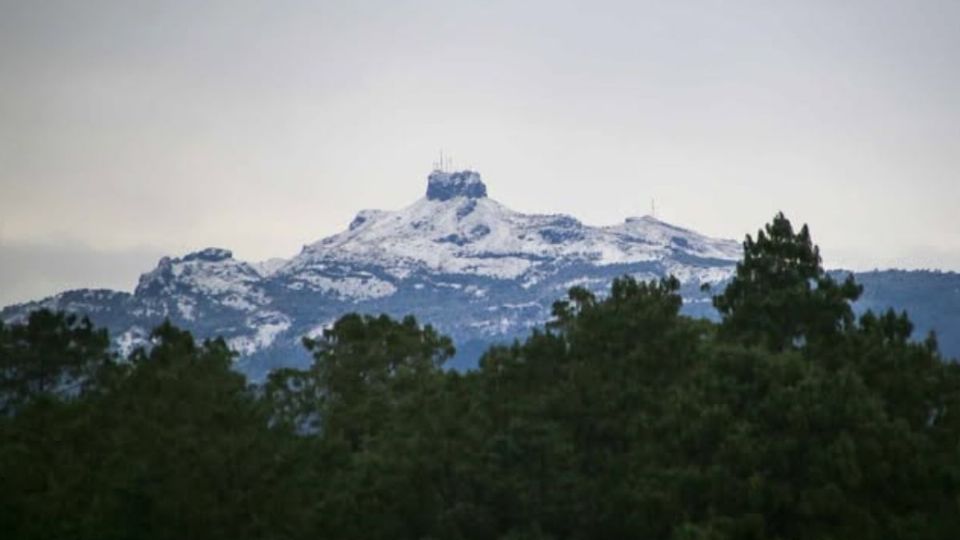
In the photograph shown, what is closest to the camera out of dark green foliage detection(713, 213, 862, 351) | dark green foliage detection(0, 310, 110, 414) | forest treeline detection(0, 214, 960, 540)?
forest treeline detection(0, 214, 960, 540)

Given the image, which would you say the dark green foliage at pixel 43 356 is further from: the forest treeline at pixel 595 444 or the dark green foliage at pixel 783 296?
the dark green foliage at pixel 783 296

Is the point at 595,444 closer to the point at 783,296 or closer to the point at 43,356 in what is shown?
the point at 783,296

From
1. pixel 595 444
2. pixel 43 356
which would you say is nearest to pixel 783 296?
pixel 595 444

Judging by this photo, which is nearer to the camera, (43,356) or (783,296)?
(783,296)

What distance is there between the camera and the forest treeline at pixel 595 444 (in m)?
46.5

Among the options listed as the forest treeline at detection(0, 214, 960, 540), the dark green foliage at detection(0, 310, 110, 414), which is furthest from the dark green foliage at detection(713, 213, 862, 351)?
the dark green foliage at detection(0, 310, 110, 414)

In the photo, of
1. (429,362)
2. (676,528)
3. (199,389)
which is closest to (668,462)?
(676,528)

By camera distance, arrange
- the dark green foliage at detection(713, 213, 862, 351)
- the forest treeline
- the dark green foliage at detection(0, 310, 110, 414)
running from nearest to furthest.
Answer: the forest treeline
the dark green foliage at detection(713, 213, 862, 351)
the dark green foliage at detection(0, 310, 110, 414)

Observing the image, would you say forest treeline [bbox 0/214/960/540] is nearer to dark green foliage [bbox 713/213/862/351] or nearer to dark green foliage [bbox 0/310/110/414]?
dark green foliage [bbox 713/213/862/351]

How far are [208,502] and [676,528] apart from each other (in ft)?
51.4

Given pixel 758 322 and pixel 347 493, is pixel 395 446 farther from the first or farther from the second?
pixel 758 322

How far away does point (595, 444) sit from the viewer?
53750mm

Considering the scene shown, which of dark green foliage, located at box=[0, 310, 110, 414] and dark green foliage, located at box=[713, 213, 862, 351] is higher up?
dark green foliage, located at box=[713, 213, 862, 351]

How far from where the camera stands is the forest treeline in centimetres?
4647
